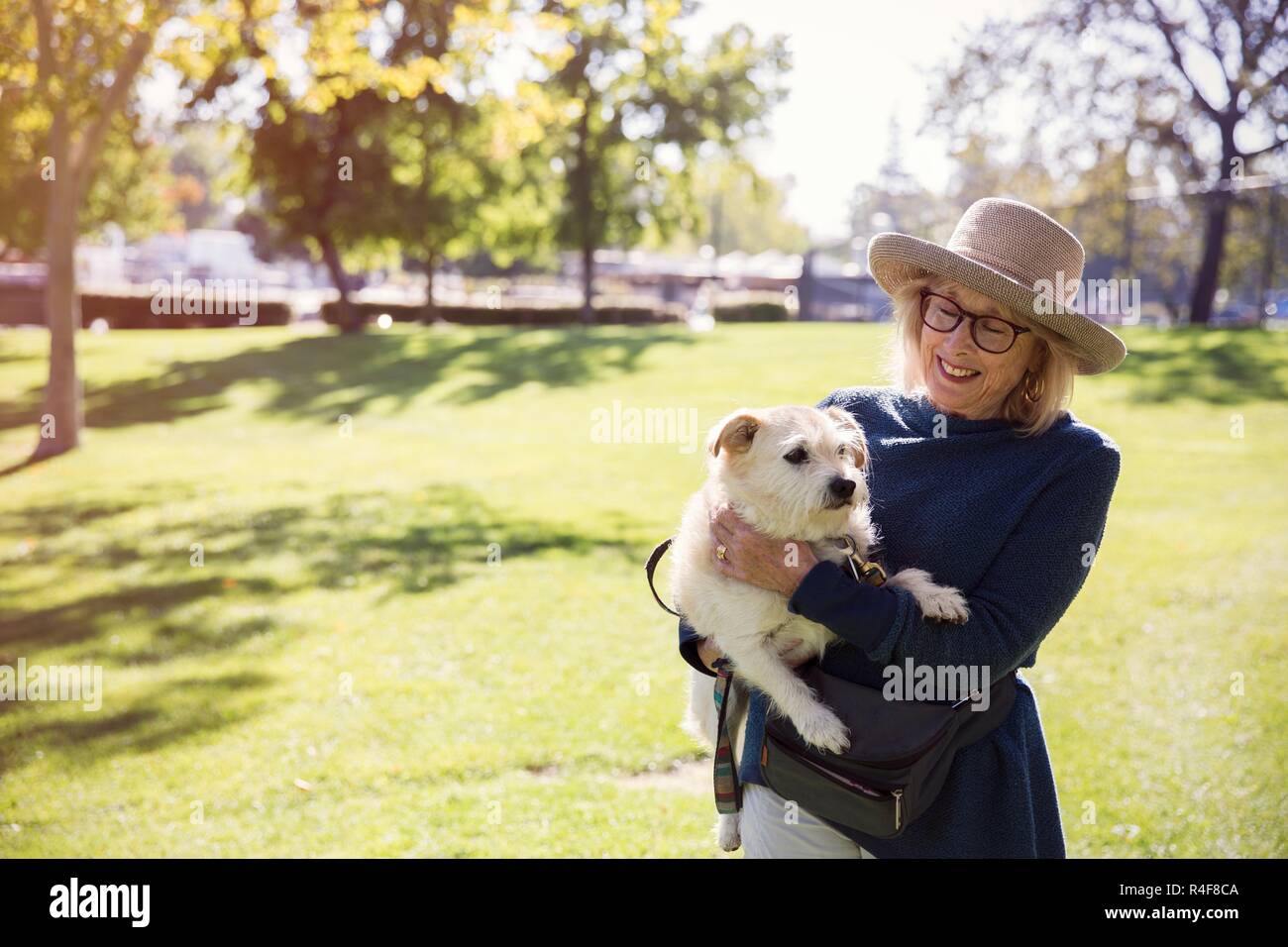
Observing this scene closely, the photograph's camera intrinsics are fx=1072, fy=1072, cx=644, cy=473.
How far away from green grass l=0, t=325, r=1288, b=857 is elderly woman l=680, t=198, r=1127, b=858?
10.5ft

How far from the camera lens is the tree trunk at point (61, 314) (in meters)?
17.1

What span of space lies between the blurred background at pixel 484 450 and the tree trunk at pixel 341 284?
23 centimetres

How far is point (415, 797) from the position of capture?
262 inches

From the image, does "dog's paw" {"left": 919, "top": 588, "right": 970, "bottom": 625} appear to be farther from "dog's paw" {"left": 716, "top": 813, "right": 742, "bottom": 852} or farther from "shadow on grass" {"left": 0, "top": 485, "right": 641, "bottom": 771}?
"shadow on grass" {"left": 0, "top": 485, "right": 641, "bottom": 771}

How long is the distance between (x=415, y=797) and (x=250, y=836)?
39.2 inches

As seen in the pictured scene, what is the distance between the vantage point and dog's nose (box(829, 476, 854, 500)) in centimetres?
350

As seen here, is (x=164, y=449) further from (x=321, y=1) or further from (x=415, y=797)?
(x=415, y=797)

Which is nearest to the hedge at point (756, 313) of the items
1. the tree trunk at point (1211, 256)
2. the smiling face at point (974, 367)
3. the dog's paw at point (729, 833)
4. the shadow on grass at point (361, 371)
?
the shadow on grass at point (361, 371)

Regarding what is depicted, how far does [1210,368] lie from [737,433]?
21890 millimetres

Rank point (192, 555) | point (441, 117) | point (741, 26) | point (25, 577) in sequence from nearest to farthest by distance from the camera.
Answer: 1. point (25, 577)
2. point (192, 555)
3. point (441, 117)
4. point (741, 26)

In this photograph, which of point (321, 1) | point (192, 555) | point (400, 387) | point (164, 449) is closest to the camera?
point (192, 555)

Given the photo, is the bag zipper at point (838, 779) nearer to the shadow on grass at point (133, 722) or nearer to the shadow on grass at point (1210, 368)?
the shadow on grass at point (133, 722)
